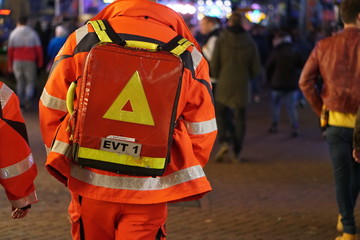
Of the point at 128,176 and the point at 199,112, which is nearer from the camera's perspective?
the point at 128,176

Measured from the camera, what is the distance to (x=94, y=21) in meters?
4.20

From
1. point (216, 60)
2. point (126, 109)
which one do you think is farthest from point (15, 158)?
point (216, 60)

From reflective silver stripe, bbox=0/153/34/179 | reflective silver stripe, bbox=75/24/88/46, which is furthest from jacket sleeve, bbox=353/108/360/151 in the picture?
reflective silver stripe, bbox=0/153/34/179

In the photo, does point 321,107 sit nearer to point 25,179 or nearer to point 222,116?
point 25,179

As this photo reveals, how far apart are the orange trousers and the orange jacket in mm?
53

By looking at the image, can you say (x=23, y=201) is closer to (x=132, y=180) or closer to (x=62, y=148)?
(x=62, y=148)

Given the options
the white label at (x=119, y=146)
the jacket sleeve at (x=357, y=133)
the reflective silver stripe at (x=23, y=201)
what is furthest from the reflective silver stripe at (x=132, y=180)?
the jacket sleeve at (x=357, y=133)

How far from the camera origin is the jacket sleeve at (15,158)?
433 centimetres

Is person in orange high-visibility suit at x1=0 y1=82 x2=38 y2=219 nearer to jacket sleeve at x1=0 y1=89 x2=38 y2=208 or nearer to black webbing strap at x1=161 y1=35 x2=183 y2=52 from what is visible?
jacket sleeve at x1=0 y1=89 x2=38 y2=208

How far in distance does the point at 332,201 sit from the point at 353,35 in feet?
9.13

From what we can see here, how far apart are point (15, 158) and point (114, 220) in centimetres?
66

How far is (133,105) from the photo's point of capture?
3924 millimetres

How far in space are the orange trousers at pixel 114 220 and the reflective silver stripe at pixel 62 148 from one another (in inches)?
8.8

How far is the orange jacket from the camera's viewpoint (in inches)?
160
